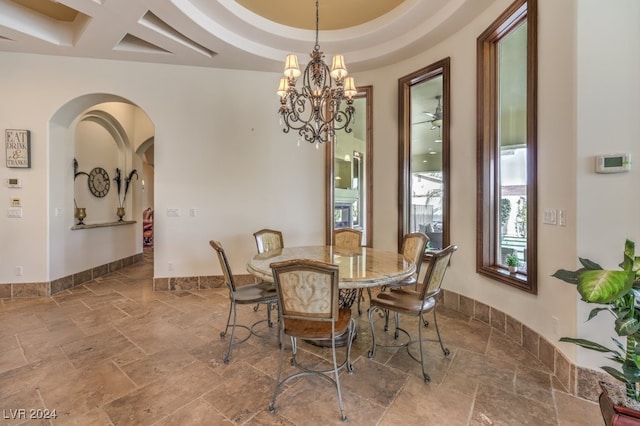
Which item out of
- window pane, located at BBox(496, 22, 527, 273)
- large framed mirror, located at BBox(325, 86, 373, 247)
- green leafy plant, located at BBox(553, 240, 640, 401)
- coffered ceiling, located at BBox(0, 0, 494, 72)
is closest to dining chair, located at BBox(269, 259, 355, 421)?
green leafy plant, located at BBox(553, 240, 640, 401)

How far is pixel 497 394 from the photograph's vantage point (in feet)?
6.50

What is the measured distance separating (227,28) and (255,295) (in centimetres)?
325

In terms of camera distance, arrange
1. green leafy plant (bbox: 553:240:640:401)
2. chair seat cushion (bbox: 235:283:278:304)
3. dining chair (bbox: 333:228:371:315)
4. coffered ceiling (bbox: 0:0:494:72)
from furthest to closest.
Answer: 1. dining chair (bbox: 333:228:371:315)
2. coffered ceiling (bbox: 0:0:494:72)
3. chair seat cushion (bbox: 235:283:278:304)
4. green leafy plant (bbox: 553:240:640:401)

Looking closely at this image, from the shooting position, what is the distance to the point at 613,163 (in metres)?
1.84

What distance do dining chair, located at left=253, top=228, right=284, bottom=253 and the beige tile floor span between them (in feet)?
3.03

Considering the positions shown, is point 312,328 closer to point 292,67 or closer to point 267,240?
point 267,240

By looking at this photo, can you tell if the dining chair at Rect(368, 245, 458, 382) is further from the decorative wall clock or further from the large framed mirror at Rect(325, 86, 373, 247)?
the decorative wall clock

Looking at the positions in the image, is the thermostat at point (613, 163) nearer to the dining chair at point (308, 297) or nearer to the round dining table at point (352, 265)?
the round dining table at point (352, 265)

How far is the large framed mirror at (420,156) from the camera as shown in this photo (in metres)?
3.95

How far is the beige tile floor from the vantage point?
1788 mm

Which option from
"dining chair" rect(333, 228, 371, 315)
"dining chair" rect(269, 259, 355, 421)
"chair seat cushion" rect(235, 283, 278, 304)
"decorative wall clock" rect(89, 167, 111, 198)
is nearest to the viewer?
"dining chair" rect(269, 259, 355, 421)

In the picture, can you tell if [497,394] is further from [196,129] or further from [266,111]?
[196,129]

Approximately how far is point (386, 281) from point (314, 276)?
2.02 feet

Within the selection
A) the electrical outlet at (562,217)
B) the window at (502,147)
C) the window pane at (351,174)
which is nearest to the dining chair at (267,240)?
the window pane at (351,174)
